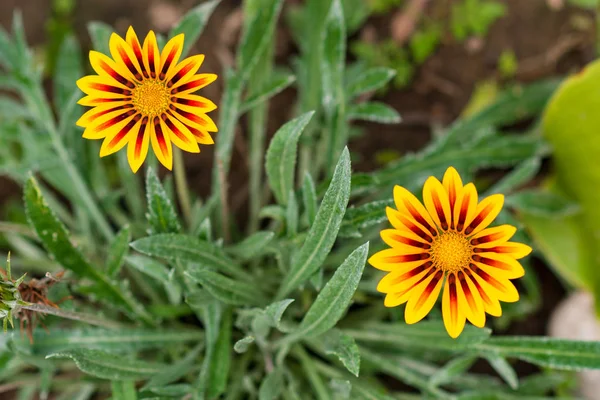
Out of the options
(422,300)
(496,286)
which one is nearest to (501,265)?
(496,286)

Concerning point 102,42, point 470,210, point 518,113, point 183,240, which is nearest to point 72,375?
point 183,240

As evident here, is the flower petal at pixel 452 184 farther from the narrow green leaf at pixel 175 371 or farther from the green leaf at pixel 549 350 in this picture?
the narrow green leaf at pixel 175 371

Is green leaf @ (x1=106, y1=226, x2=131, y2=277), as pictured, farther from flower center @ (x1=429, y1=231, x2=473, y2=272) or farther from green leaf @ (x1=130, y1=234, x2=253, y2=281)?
flower center @ (x1=429, y1=231, x2=473, y2=272)

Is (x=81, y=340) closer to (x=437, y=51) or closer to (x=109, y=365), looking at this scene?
(x=109, y=365)

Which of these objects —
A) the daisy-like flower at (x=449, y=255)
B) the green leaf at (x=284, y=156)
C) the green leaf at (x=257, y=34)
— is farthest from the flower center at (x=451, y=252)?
the green leaf at (x=257, y=34)

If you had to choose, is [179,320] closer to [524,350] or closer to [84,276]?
[84,276]
